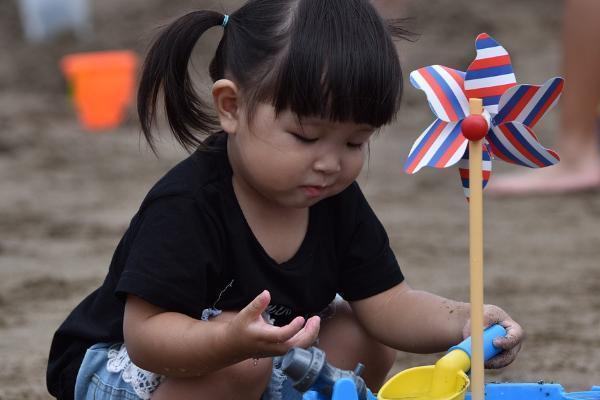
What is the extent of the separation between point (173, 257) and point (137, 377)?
0.80 ft

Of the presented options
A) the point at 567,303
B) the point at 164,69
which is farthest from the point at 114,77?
the point at 164,69

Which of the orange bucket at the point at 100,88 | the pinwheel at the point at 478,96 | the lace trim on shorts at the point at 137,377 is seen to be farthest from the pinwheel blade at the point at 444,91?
the orange bucket at the point at 100,88

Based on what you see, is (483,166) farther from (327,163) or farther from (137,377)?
(137,377)

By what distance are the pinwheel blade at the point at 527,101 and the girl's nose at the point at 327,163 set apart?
0.81 ft

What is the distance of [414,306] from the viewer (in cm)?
196

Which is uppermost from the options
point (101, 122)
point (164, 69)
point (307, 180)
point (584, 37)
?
point (164, 69)

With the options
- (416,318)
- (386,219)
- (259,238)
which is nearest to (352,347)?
(416,318)

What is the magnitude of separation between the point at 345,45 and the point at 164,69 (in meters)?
0.34

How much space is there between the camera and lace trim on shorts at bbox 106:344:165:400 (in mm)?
1846

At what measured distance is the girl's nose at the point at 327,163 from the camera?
1705 millimetres

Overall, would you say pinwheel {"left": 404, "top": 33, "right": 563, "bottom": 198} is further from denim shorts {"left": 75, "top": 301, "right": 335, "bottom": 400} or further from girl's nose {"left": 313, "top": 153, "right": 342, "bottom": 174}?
denim shorts {"left": 75, "top": 301, "right": 335, "bottom": 400}

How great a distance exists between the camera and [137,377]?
6.07 feet

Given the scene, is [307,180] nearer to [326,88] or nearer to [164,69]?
[326,88]

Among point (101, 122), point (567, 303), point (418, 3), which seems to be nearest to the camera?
point (567, 303)
